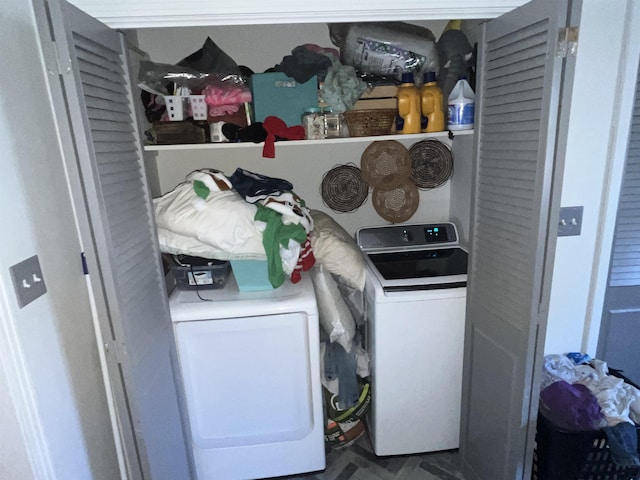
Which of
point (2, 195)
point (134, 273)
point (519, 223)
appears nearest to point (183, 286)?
point (134, 273)

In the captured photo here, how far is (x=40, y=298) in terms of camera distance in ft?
3.72

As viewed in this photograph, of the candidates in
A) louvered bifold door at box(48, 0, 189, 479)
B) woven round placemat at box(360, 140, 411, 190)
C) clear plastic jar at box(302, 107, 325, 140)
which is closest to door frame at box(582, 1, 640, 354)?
woven round placemat at box(360, 140, 411, 190)

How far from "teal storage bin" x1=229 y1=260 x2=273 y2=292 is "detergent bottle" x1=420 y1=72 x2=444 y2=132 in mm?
1002

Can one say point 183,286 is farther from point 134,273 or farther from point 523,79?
point 523,79

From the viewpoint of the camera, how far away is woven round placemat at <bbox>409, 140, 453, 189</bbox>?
7.65 feet

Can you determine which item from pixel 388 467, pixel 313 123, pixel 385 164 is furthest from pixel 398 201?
pixel 388 467

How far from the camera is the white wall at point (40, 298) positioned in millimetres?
1030

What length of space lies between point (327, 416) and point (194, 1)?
74.8 inches

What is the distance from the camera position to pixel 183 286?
6.02 feet

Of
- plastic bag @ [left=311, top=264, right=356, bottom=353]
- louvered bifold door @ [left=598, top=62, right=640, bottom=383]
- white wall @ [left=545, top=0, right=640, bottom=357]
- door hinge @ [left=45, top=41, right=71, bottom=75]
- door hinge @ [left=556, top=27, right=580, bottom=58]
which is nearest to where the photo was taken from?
door hinge @ [left=45, top=41, right=71, bottom=75]

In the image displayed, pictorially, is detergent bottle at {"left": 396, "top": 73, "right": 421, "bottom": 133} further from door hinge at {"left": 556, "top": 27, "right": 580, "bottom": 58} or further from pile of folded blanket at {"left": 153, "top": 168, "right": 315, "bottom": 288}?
door hinge at {"left": 556, "top": 27, "right": 580, "bottom": 58}

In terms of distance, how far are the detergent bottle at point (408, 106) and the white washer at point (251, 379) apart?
2.86ft

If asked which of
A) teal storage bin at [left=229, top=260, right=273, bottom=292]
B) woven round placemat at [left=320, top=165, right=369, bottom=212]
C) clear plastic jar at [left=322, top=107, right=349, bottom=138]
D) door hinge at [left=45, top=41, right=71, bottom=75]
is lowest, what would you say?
teal storage bin at [left=229, top=260, right=273, bottom=292]

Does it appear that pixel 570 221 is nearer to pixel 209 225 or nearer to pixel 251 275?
pixel 251 275
